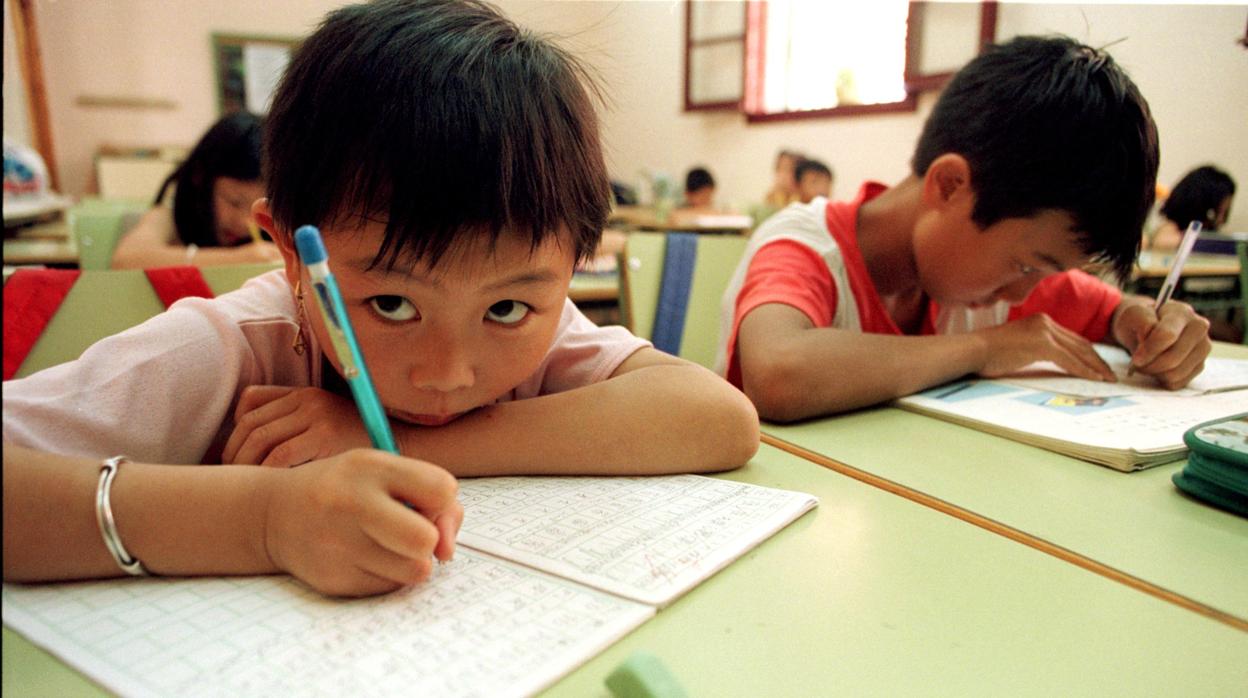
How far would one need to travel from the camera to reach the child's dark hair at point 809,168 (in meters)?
4.50

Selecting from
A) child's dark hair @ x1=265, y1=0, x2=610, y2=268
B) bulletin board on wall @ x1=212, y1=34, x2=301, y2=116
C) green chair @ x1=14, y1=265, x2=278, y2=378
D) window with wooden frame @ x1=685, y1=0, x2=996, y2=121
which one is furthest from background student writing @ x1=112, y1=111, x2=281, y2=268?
bulletin board on wall @ x1=212, y1=34, x2=301, y2=116

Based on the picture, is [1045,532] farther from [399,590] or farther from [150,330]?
[150,330]

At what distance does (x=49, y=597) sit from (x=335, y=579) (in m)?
0.13

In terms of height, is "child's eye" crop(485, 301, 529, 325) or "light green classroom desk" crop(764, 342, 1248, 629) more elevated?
"child's eye" crop(485, 301, 529, 325)

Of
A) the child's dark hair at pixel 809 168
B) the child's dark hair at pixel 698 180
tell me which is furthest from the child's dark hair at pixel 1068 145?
the child's dark hair at pixel 698 180

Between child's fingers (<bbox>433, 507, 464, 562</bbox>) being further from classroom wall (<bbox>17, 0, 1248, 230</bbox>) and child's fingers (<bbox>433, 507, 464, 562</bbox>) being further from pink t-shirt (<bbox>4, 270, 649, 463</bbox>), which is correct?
classroom wall (<bbox>17, 0, 1248, 230</bbox>)

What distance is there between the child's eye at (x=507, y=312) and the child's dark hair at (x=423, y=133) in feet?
0.14

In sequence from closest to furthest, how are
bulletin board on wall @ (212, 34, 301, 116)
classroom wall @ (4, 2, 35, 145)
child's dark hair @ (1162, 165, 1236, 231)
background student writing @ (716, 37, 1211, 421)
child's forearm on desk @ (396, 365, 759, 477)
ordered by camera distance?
classroom wall @ (4, 2, 35, 145)
child's forearm on desk @ (396, 365, 759, 477)
background student writing @ (716, 37, 1211, 421)
child's dark hair @ (1162, 165, 1236, 231)
bulletin board on wall @ (212, 34, 301, 116)

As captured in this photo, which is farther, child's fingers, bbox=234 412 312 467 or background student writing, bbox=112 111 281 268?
background student writing, bbox=112 111 281 268

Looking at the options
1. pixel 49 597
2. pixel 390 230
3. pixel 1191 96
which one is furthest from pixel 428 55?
pixel 1191 96

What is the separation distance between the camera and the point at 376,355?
0.48 metres

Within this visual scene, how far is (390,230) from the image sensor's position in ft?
1.49

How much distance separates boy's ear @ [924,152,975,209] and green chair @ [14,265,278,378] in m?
0.86

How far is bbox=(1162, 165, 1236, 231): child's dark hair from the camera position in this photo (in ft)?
5.71
